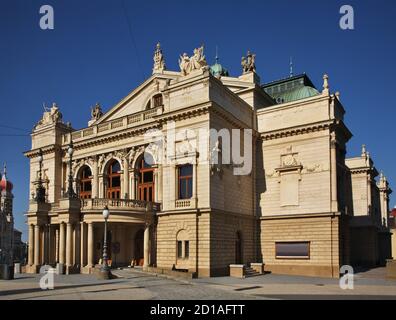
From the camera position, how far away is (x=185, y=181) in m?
34.4

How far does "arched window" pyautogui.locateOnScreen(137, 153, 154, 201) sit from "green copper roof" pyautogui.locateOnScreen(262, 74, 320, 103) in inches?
699

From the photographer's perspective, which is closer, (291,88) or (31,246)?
(31,246)

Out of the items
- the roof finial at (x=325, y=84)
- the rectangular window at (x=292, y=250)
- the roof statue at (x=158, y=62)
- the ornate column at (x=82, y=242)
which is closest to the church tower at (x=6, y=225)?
the roof statue at (x=158, y=62)

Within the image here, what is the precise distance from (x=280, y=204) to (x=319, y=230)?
4064mm

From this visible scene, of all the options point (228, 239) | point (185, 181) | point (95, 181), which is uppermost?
point (95, 181)

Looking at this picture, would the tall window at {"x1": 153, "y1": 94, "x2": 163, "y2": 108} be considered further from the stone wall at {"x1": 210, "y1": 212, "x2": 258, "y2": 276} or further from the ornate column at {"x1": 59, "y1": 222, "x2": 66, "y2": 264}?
the ornate column at {"x1": 59, "y1": 222, "x2": 66, "y2": 264}

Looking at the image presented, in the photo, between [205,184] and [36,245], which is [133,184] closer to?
[205,184]

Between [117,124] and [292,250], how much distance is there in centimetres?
1970

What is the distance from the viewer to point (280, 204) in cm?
3803

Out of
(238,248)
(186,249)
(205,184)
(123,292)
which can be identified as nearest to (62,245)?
(186,249)

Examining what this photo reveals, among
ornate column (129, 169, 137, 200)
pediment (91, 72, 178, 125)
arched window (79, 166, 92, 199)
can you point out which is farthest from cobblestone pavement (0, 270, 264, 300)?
pediment (91, 72, 178, 125)

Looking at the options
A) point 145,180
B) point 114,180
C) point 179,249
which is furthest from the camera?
point 114,180

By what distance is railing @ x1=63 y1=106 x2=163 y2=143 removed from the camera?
129 feet
